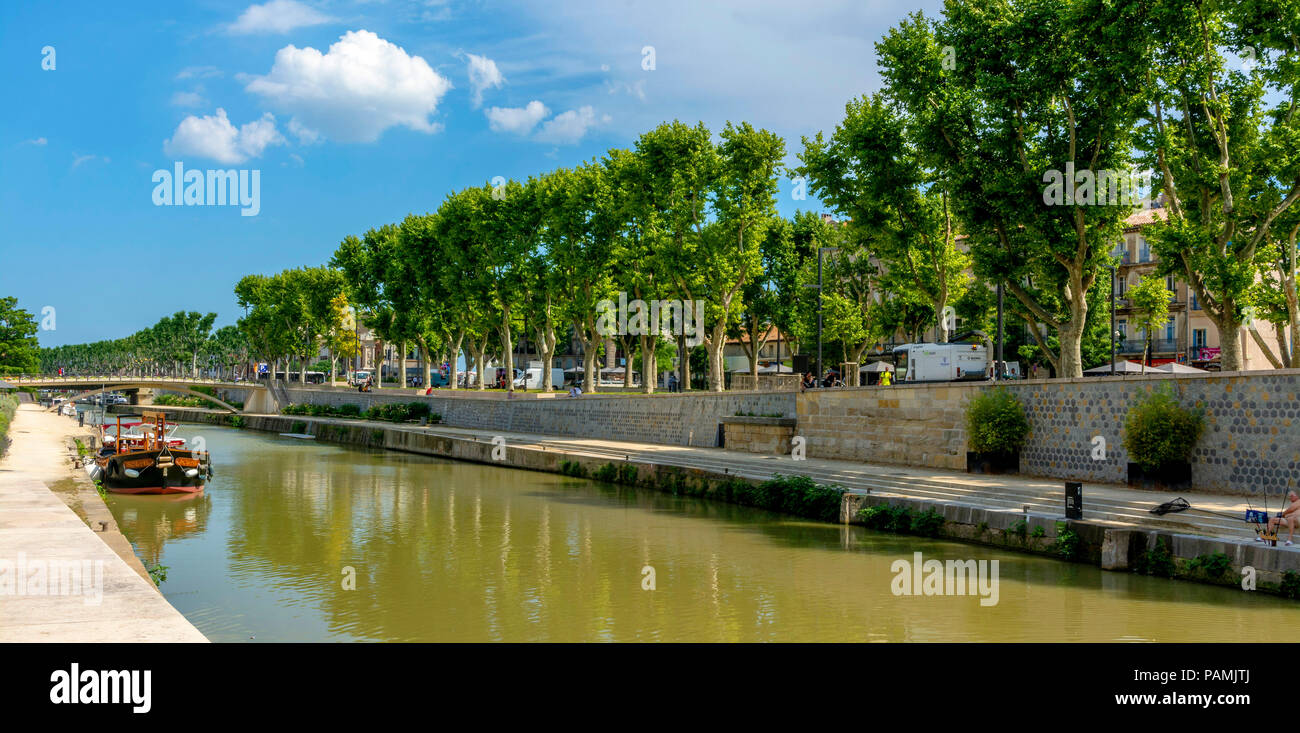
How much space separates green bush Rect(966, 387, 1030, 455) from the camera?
2514cm

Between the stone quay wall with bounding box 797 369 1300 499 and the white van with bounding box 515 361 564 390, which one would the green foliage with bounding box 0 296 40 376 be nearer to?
the white van with bounding box 515 361 564 390

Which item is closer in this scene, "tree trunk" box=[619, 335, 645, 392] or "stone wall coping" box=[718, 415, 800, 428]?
"stone wall coping" box=[718, 415, 800, 428]

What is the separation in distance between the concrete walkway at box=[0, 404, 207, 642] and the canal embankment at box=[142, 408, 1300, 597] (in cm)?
1506

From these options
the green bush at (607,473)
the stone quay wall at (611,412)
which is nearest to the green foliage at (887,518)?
the stone quay wall at (611,412)

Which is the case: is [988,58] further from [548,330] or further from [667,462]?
[548,330]

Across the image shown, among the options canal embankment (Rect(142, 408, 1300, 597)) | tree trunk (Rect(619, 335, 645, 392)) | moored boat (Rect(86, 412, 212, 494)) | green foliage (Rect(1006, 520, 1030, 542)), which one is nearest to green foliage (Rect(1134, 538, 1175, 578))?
canal embankment (Rect(142, 408, 1300, 597))

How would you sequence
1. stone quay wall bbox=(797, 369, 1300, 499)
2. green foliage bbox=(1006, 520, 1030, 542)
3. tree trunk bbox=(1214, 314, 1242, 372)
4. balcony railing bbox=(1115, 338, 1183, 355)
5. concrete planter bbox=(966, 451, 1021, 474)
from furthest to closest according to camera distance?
balcony railing bbox=(1115, 338, 1183, 355)
concrete planter bbox=(966, 451, 1021, 474)
tree trunk bbox=(1214, 314, 1242, 372)
stone quay wall bbox=(797, 369, 1300, 499)
green foliage bbox=(1006, 520, 1030, 542)

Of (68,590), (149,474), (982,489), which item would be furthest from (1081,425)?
(149,474)

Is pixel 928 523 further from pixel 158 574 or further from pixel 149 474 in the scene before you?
pixel 149 474

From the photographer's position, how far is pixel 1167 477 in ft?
69.1
